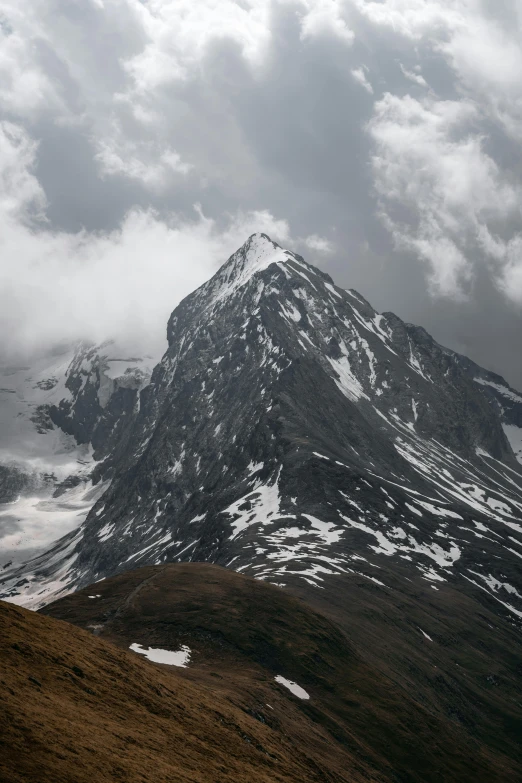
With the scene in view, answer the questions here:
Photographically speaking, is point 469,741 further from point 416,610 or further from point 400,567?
point 400,567

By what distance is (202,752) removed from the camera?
154ft

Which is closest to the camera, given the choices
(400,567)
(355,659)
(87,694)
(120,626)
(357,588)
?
(87,694)

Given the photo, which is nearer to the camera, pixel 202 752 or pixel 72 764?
pixel 72 764

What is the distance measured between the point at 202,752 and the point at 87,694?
8.62 m

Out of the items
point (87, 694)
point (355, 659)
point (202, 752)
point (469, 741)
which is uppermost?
point (87, 694)

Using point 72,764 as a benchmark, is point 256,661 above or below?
below

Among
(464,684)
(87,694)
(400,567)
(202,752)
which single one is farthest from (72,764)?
(400,567)

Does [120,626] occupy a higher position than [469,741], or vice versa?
[120,626]

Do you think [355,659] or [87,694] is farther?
[355,659]

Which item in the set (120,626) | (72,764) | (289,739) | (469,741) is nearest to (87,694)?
(72,764)

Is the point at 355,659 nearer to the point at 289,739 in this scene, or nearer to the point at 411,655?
the point at 411,655

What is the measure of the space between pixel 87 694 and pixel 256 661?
1873 inches

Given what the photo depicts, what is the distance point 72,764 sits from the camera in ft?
110

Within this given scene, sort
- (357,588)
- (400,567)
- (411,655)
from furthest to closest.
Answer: (400,567), (357,588), (411,655)
